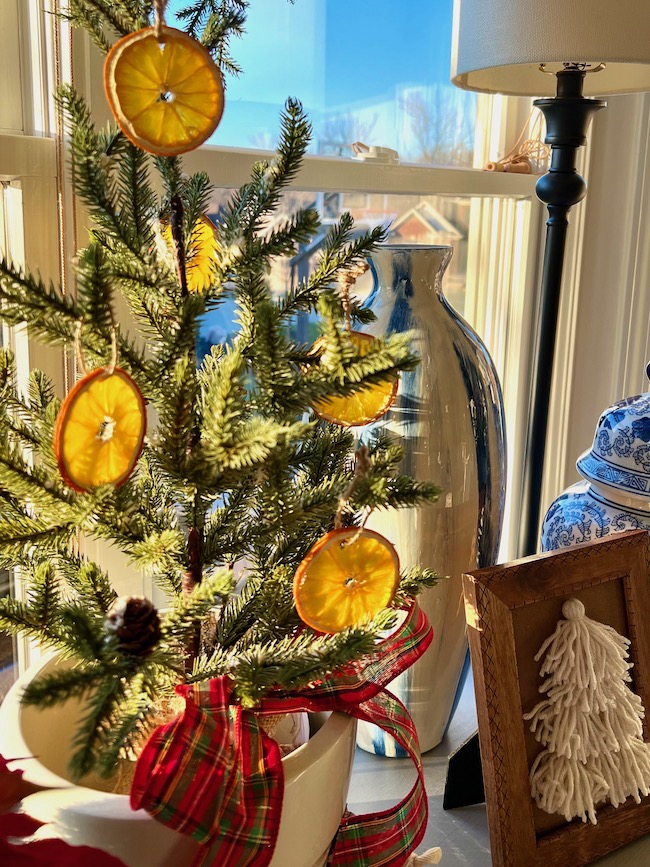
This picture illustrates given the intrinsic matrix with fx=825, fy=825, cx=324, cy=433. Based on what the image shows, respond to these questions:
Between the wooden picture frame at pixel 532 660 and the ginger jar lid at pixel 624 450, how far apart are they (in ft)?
0.20

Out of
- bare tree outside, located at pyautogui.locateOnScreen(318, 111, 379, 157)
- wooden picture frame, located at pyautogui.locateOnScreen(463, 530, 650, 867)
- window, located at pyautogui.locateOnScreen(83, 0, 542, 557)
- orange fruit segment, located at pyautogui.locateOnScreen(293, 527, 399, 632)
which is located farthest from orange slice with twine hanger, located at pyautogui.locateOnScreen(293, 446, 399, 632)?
bare tree outside, located at pyautogui.locateOnScreen(318, 111, 379, 157)

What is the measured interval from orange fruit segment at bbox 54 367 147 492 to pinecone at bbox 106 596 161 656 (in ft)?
0.21

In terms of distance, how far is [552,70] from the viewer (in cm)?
101

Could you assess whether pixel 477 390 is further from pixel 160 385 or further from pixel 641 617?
pixel 160 385

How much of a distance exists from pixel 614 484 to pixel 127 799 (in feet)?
1.90

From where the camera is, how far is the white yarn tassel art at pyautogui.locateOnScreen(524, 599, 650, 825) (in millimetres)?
716

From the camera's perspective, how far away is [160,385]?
0.48 metres

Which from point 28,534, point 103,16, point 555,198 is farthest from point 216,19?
point 555,198

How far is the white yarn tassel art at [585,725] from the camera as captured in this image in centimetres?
72

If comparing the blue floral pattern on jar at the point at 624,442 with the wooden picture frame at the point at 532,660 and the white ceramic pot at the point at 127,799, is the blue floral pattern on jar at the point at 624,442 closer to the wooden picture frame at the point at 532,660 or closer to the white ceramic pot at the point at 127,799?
the wooden picture frame at the point at 532,660

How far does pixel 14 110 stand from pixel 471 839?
2.58 ft

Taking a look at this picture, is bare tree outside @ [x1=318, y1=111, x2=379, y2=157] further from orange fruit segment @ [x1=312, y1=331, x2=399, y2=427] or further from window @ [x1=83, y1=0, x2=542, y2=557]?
orange fruit segment @ [x1=312, y1=331, x2=399, y2=427]

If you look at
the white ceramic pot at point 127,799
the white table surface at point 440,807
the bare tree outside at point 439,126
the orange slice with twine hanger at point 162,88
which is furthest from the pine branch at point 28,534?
the bare tree outside at point 439,126

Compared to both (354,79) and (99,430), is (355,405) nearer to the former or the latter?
(99,430)
